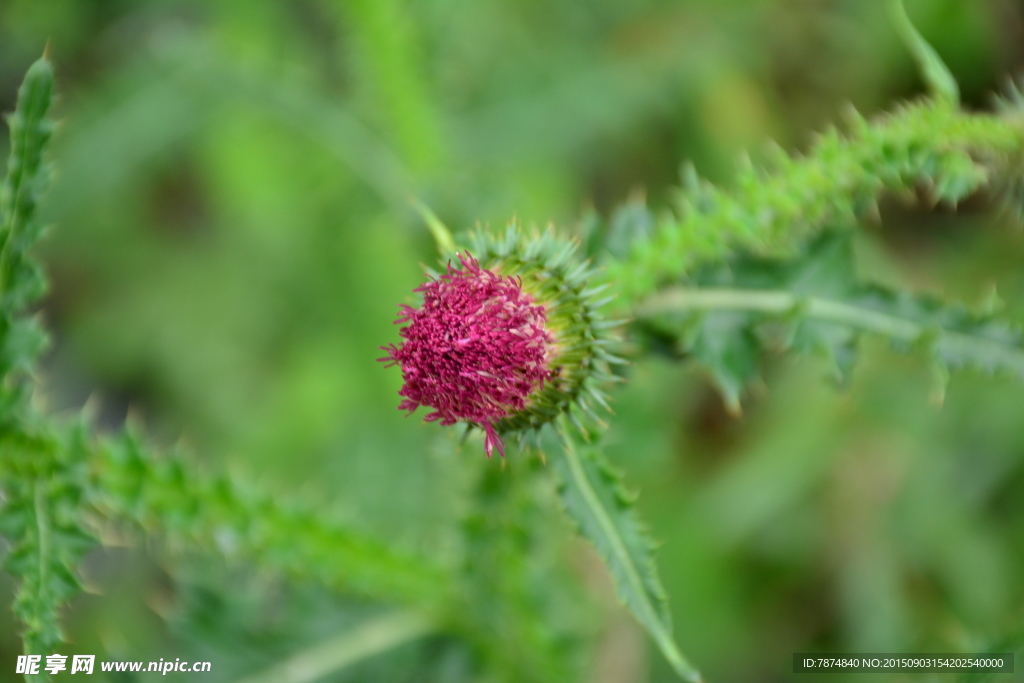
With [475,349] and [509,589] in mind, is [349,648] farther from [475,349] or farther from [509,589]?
[475,349]

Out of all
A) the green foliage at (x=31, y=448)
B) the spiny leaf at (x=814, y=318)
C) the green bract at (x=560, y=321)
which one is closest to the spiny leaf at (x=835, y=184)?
the spiny leaf at (x=814, y=318)

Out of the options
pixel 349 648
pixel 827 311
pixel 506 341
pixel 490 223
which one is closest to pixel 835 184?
pixel 827 311

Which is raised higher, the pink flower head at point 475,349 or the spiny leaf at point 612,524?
the pink flower head at point 475,349

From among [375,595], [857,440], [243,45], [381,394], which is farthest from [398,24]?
[857,440]

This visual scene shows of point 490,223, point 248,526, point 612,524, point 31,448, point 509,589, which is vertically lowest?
point 612,524

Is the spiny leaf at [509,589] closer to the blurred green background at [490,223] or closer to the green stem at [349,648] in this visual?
the green stem at [349,648]

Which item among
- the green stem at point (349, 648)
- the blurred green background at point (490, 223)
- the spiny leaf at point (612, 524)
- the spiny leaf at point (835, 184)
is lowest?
the spiny leaf at point (612, 524)
